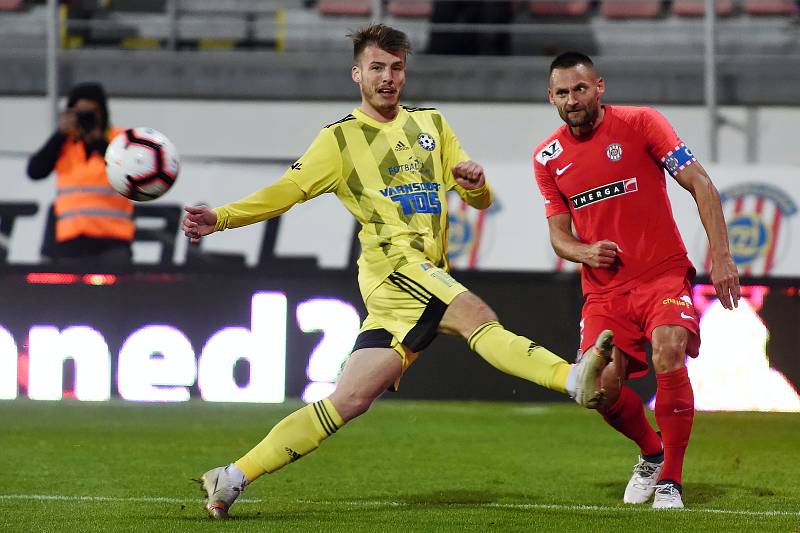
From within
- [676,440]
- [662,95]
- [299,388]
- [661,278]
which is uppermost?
[662,95]

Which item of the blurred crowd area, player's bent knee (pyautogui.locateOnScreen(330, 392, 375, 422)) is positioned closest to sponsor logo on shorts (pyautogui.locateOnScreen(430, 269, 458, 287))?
player's bent knee (pyautogui.locateOnScreen(330, 392, 375, 422))

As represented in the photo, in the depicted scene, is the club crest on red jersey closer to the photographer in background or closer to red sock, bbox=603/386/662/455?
red sock, bbox=603/386/662/455

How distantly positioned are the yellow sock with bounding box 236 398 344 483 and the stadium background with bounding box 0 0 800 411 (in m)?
4.79

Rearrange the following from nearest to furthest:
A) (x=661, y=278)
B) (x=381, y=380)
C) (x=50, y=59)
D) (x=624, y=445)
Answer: (x=381, y=380) → (x=661, y=278) → (x=624, y=445) → (x=50, y=59)

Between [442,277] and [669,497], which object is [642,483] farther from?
[442,277]

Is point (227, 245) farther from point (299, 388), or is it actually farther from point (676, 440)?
point (676, 440)

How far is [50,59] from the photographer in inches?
543

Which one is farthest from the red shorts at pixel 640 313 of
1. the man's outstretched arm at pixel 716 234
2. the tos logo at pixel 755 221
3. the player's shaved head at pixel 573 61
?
the tos logo at pixel 755 221

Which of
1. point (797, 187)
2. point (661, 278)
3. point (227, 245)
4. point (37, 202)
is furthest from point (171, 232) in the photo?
point (661, 278)

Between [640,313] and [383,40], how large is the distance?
1635mm

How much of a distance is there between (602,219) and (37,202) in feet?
21.1

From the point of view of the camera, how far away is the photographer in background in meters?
11.0

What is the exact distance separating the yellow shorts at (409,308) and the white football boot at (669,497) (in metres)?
1.19

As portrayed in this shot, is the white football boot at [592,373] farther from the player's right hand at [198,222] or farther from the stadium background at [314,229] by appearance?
the stadium background at [314,229]
